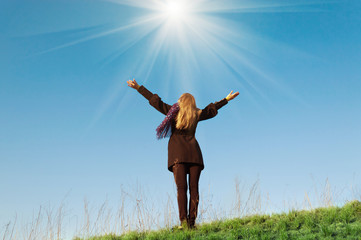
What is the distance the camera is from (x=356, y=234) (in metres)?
5.93

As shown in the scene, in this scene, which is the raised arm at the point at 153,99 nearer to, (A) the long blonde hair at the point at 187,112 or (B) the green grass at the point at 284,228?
(A) the long blonde hair at the point at 187,112

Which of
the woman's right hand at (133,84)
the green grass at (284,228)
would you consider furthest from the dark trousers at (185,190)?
the woman's right hand at (133,84)

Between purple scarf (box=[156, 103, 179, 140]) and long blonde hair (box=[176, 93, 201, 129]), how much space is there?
10 centimetres

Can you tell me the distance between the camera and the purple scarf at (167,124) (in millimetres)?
7366

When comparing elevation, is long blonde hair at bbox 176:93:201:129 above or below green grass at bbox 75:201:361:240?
above

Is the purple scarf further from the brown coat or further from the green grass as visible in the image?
the green grass

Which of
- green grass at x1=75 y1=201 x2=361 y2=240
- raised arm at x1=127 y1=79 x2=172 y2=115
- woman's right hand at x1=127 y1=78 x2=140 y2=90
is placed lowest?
green grass at x1=75 y1=201 x2=361 y2=240

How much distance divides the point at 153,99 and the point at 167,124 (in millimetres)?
637

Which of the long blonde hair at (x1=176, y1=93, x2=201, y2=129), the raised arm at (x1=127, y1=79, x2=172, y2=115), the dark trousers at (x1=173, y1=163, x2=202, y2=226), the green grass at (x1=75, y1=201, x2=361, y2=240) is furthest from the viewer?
the raised arm at (x1=127, y1=79, x2=172, y2=115)

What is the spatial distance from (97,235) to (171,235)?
2.01 m

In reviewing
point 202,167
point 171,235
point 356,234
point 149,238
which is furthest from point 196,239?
point 356,234

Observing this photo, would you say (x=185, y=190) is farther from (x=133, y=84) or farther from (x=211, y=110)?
(x=133, y=84)

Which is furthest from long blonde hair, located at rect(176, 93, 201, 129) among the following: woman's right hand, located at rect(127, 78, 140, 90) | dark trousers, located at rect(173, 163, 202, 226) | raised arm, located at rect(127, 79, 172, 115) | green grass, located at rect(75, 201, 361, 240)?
green grass, located at rect(75, 201, 361, 240)

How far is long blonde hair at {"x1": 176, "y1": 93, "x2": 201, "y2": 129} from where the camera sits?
7.30m
